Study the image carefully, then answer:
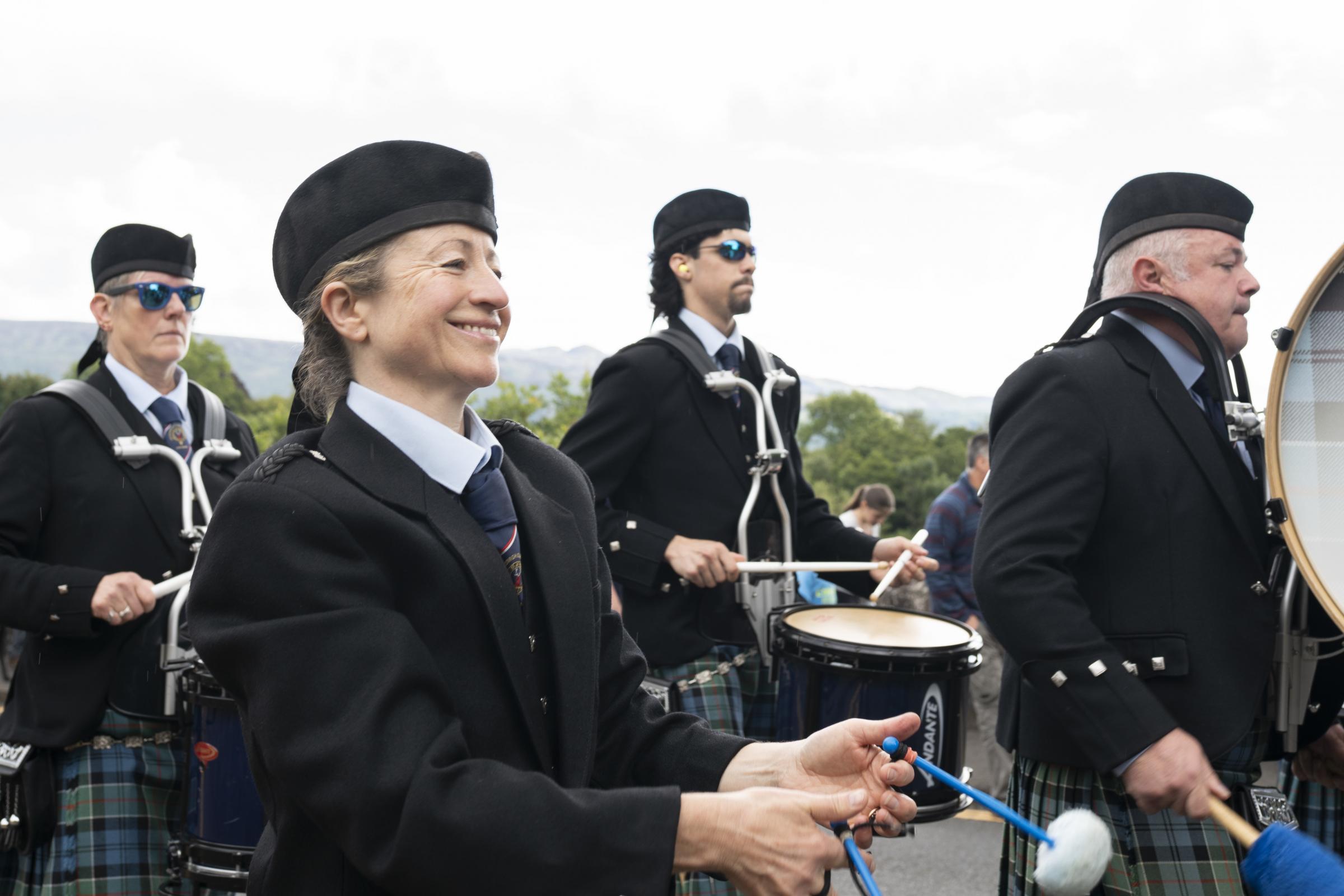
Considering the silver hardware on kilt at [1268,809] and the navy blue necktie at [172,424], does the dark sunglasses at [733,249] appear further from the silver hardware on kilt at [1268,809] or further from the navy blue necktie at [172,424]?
the silver hardware on kilt at [1268,809]

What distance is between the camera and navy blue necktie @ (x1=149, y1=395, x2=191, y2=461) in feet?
14.1

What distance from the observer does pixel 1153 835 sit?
2.93m

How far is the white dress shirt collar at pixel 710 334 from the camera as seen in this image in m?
4.81

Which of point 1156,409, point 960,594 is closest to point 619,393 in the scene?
point 1156,409

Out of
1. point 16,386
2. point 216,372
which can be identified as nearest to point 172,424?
point 16,386

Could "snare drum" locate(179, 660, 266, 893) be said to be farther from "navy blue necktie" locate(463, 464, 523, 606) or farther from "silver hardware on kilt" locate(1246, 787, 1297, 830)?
"silver hardware on kilt" locate(1246, 787, 1297, 830)

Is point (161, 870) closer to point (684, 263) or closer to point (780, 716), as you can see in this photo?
point (780, 716)

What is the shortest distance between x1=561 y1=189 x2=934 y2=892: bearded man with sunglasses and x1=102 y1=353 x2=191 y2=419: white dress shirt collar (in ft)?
4.19

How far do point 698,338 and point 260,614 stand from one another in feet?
10.5

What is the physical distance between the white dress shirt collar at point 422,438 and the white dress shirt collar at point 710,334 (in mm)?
2823

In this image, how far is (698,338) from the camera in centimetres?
482

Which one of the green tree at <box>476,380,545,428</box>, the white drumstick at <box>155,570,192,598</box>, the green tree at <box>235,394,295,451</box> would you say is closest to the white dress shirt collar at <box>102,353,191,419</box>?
the white drumstick at <box>155,570,192,598</box>

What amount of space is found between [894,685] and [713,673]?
863 millimetres

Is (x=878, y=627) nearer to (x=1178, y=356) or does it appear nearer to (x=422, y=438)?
(x=1178, y=356)
